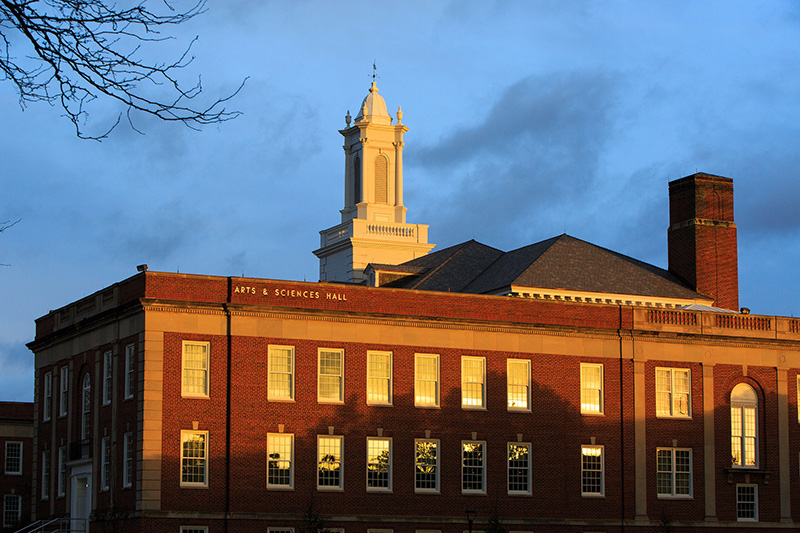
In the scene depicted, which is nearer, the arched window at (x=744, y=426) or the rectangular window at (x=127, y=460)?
the rectangular window at (x=127, y=460)

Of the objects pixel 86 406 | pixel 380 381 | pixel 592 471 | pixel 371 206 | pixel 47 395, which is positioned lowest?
pixel 592 471

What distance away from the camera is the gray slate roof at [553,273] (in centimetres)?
7025

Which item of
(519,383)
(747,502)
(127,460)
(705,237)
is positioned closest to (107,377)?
(127,460)

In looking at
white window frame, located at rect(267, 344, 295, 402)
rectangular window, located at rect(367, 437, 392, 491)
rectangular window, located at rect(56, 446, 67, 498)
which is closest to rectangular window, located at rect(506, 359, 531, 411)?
rectangular window, located at rect(367, 437, 392, 491)

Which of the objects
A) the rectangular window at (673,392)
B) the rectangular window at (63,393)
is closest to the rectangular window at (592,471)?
the rectangular window at (673,392)

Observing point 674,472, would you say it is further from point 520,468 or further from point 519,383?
point 519,383

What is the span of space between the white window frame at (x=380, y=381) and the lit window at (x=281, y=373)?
3.34m

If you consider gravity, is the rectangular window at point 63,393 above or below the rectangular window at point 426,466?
above

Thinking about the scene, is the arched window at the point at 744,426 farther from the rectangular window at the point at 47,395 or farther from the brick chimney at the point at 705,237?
the rectangular window at the point at 47,395

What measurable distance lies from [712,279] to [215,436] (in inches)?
1341

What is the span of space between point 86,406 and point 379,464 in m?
13.1

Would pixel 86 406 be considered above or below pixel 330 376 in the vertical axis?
below

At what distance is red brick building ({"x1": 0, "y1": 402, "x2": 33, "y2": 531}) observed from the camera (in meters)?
86.8

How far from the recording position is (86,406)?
57.9 m
